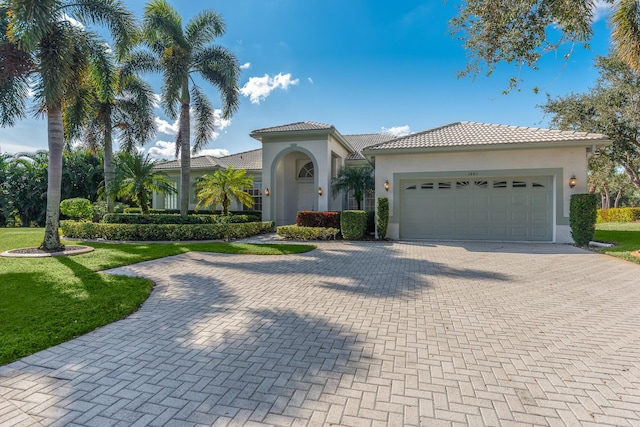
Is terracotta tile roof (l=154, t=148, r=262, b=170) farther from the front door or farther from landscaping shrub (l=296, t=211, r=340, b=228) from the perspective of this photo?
landscaping shrub (l=296, t=211, r=340, b=228)

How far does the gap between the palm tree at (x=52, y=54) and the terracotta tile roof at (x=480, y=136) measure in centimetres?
1088

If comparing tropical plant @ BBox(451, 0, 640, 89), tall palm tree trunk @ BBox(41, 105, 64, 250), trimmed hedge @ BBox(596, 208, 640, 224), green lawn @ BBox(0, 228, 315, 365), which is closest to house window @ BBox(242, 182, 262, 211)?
green lawn @ BBox(0, 228, 315, 365)

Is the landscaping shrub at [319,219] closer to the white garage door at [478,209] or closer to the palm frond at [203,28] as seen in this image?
the white garage door at [478,209]

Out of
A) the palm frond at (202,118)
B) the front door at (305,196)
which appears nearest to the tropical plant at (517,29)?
the front door at (305,196)

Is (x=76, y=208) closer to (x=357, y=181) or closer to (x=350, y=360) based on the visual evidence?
(x=357, y=181)

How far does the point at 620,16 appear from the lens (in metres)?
9.01

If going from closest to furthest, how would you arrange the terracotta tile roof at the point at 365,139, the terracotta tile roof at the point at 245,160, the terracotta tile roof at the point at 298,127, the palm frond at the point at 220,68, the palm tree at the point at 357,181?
the palm frond at the point at 220,68, the palm tree at the point at 357,181, the terracotta tile roof at the point at 298,127, the terracotta tile roof at the point at 245,160, the terracotta tile roof at the point at 365,139

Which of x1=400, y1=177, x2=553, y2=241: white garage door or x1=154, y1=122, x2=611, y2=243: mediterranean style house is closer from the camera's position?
x1=154, y1=122, x2=611, y2=243: mediterranean style house

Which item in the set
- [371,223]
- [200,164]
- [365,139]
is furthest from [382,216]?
[200,164]

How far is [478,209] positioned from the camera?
13.9m

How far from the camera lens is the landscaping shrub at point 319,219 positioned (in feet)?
50.0

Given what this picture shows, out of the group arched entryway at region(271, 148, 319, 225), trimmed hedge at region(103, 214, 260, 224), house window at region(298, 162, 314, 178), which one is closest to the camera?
trimmed hedge at region(103, 214, 260, 224)

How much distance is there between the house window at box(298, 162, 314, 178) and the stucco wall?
6382 mm

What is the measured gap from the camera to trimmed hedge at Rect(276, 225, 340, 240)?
14.5m
